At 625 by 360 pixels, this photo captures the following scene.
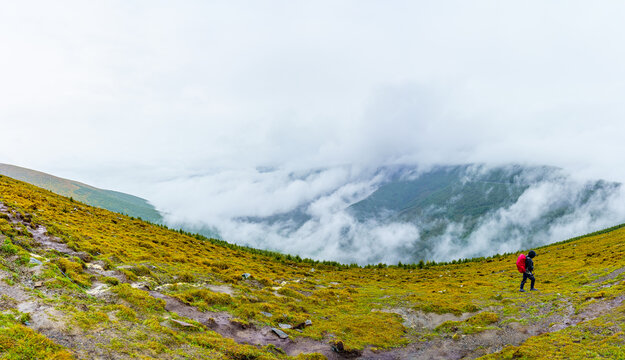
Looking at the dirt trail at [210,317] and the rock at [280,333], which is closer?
Result: the dirt trail at [210,317]

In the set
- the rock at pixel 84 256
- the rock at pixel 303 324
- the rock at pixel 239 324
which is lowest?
the rock at pixel 239 324

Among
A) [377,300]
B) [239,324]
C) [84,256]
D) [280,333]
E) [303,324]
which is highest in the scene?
[377,300]

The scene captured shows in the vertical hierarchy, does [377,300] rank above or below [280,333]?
above

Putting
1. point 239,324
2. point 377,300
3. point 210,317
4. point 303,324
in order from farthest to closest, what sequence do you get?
point 377,300 < point 303,324 < point 239,324 < point 210,317

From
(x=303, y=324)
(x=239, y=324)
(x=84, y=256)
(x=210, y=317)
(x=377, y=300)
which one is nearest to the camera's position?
(x=210, y=317)

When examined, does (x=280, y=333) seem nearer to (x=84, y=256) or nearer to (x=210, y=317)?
(x=210, y=317)

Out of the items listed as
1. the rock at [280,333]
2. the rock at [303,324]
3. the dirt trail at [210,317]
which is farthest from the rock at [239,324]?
the rock at [303,324]

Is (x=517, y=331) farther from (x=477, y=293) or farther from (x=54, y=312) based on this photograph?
(x=54, y=312)

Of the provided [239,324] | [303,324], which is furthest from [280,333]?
[303,324]

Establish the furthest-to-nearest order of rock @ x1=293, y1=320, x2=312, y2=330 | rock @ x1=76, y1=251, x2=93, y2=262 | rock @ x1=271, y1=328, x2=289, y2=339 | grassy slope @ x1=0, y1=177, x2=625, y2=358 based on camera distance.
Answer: rock @ x1=76, y1=251, x2=93, y2=262, rock @ x1=293, y1=320, x2=312, y2=330, rock @ x1=271, y1=328, x2=289, y2=339, grassy slope @ x1=0, y1=177, x2=625, y2=358

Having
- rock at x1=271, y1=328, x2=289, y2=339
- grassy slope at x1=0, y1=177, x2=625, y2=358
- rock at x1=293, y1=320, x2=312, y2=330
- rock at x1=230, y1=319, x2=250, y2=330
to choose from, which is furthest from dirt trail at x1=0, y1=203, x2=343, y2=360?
rock at x1=293, y1=320, x2=312, y2=330

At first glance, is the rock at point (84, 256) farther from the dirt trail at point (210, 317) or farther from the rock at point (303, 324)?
the rock at point (303, 324)

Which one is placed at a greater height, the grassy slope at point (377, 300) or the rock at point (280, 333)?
the grassy slope at point (377, 300)

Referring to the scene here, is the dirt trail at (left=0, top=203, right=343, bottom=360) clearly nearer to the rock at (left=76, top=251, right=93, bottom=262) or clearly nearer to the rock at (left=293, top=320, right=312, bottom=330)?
the rock at (left=76, top=251, right=93, bottom=262)
